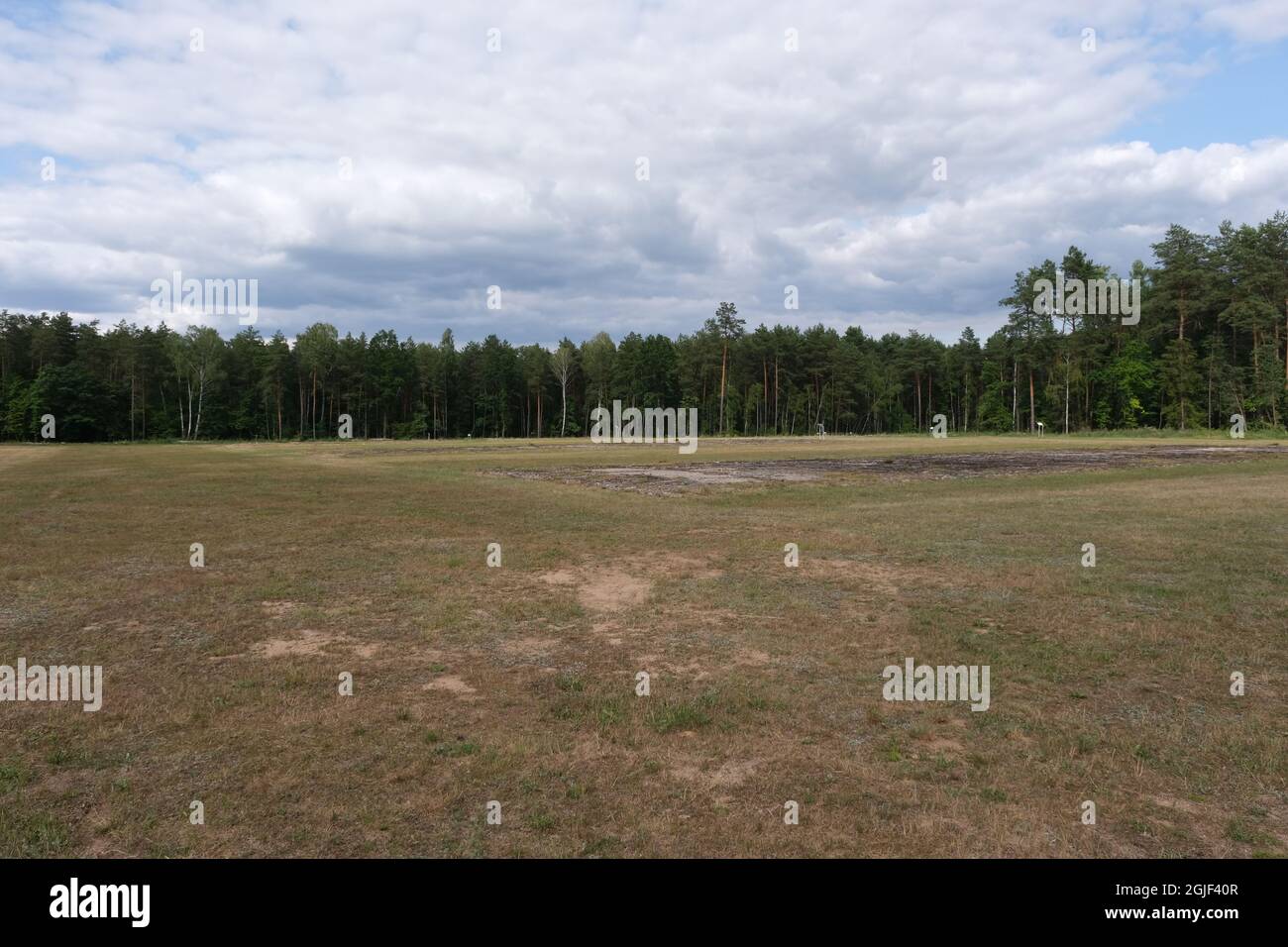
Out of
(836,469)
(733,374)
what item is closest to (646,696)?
(836,469)

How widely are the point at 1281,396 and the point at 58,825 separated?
111 m

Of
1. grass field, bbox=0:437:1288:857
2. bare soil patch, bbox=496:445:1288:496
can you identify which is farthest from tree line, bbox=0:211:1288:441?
grass field, bbox=0:437:1288:857

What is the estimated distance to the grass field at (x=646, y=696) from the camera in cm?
519

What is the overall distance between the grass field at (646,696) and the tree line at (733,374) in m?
97.1

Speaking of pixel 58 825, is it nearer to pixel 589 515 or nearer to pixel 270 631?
pixel 270 631

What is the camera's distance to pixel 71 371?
9419 cm

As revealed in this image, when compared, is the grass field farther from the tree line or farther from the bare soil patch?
the tree line

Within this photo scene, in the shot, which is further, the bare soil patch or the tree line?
the tree line

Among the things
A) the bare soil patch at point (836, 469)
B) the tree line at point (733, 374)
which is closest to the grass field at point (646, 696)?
the bare soil patch at point (836, 469)

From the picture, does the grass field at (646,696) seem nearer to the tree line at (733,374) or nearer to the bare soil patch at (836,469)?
the bare soil patch at (836,469)

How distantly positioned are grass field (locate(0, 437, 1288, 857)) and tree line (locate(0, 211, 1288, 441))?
9714 cm

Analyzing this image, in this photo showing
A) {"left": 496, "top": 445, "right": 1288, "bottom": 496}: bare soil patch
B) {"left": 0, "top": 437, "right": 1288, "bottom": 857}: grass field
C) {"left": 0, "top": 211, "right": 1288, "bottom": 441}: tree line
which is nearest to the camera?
{"left": 0, "top": 437, "right": 1288, "bottom": 857}: grass field

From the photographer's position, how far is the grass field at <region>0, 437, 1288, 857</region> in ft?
17.0
